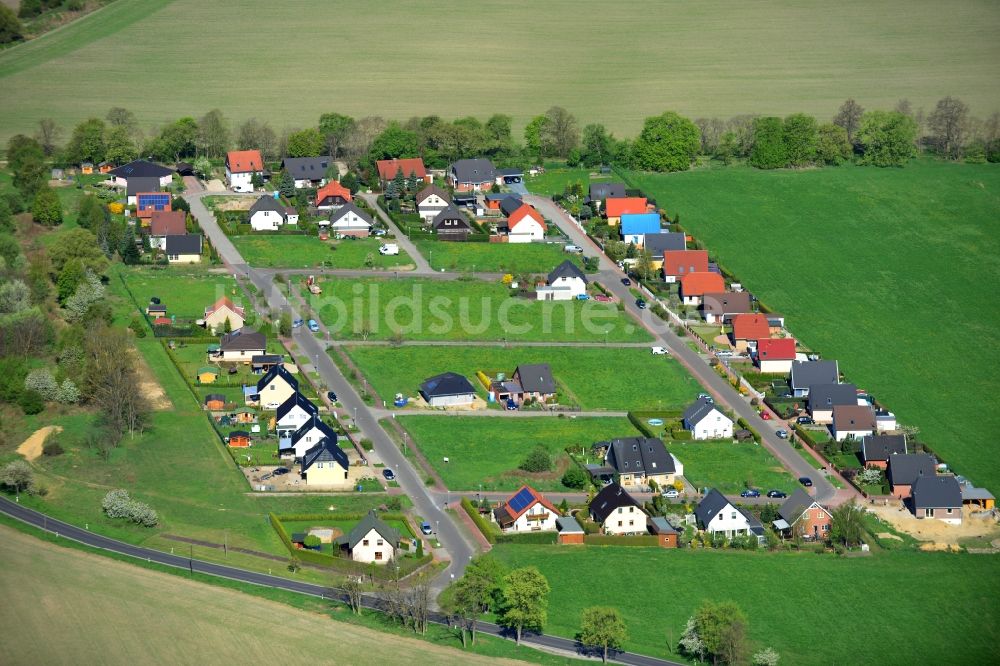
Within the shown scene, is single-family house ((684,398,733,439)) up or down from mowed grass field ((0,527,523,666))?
up

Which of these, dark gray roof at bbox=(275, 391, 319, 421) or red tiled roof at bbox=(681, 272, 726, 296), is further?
red tiled roof at bbox=(681, 272, 726, 296)

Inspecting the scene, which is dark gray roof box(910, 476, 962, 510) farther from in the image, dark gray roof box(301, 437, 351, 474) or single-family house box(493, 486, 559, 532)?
dark gray roof box(301, 437, 351, 474)

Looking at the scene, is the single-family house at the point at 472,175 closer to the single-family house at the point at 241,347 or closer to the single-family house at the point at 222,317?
the single-family house at the point at 222,317

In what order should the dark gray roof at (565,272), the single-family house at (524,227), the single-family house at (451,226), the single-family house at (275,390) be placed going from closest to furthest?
the single-family house at (275,390) → the dark gray roof at (565,272) → the single-family house at (524,227) → the single-family house at (451,226)

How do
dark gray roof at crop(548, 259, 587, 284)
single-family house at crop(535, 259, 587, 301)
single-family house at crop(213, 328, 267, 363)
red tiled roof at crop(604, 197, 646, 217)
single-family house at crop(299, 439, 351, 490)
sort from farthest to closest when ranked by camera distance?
red tiled roof at crop(604, 197, 646, 217) < dark gray roof at crop(548, 259, 587, 284) < single-family house at crop(535, 259, 587, 301) < single-family house at crop(213, 328, 267, 363) < single-family house at crop(299, 439, 351, 490)

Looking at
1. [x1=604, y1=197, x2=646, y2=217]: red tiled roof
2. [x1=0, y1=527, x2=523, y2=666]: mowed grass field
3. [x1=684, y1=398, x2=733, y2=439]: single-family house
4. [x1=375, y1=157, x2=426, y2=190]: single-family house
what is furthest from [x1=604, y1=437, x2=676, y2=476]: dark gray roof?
[x1=375, y1=157, x2=426, y2=190]: single-family house

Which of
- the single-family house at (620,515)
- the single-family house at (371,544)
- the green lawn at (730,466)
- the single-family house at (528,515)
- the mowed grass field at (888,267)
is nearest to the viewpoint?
the single-family house at (371,544)

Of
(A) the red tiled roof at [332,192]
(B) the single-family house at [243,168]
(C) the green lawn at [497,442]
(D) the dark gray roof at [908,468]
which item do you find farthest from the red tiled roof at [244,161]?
(D) the dark gray roof at [908,468]
